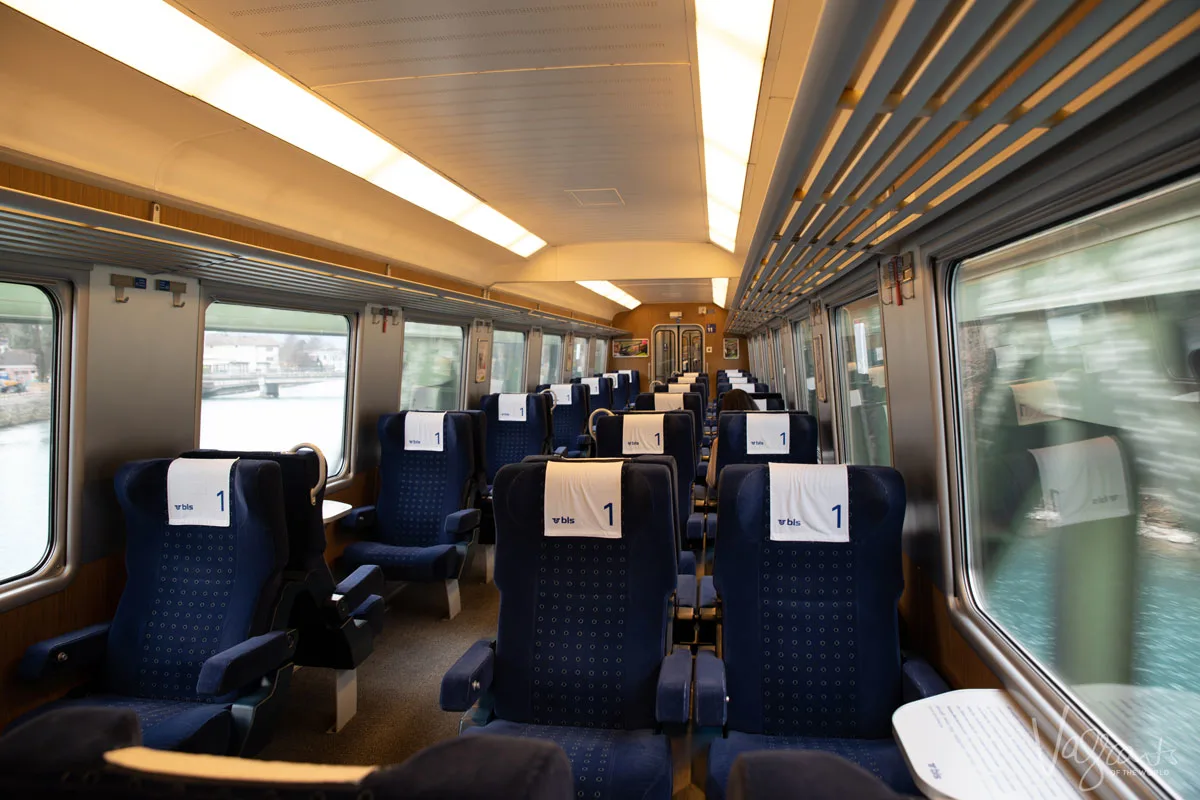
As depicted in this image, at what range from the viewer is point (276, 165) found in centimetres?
338

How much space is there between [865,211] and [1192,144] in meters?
1.08

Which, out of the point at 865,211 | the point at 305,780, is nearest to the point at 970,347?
the point at 865,211

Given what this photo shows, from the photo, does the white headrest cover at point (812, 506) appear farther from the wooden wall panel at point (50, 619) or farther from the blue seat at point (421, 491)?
the wooden wall panel at point (50, 619)

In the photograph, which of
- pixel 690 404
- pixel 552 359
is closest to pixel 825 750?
pixel 690 404

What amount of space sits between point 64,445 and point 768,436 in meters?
3.95

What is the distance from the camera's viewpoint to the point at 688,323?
1834cm

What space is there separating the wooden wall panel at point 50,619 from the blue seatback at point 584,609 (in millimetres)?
2258

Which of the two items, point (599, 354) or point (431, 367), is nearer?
point (431, 367)

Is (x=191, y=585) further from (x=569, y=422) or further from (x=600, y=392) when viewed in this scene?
(x=600, y=392)

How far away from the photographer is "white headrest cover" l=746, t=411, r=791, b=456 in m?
4.21

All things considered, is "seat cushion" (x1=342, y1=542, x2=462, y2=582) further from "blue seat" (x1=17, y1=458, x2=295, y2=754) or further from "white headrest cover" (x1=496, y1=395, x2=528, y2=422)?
"white headrest cover" (x1=496, y1=395, x2=528, y2=422)

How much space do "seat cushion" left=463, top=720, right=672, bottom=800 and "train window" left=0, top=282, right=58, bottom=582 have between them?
2593 millimetres

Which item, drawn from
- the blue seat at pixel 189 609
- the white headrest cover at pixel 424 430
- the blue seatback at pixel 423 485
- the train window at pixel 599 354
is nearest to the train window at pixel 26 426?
the blue seat at pixel 189 609

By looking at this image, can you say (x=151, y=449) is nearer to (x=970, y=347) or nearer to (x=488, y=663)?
(x=488, y=663)
